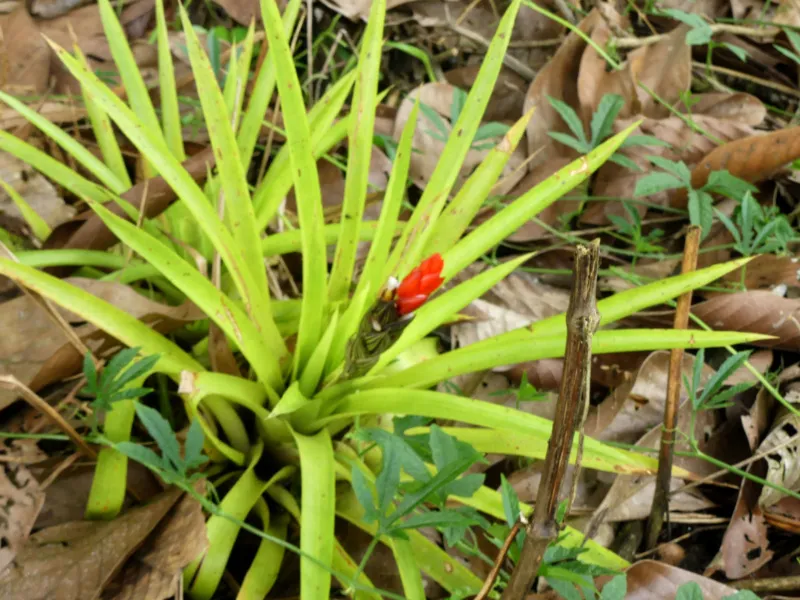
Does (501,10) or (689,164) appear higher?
(501,10)

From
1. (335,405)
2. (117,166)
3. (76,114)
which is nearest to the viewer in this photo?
(335,405)

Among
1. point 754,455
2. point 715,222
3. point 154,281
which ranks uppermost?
point 154,281

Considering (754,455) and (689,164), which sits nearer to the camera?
(754,455)

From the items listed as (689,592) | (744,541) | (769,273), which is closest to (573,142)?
(769,273)

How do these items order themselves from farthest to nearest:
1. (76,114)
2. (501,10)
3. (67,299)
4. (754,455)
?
1. (501,10)
2. (76,114)
3. (754,455)
4. (67,299)

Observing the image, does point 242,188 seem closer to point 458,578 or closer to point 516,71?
point 458,578

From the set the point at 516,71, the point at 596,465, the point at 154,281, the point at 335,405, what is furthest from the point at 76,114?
the point at 596,465

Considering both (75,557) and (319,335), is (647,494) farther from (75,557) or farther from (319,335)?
(75,557)
